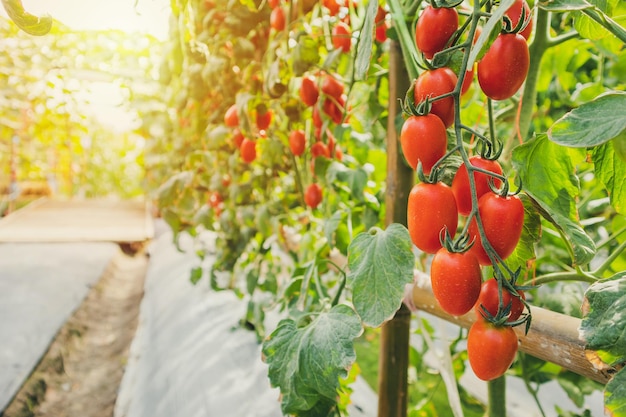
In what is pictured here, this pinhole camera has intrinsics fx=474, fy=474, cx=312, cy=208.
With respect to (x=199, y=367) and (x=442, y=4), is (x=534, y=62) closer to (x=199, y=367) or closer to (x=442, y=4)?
(x=442, y=4)

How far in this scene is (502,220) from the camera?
332 mm

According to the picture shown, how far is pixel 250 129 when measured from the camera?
99cm

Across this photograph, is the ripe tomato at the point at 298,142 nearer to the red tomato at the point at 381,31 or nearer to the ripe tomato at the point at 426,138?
the red tomato at the point at 381,31

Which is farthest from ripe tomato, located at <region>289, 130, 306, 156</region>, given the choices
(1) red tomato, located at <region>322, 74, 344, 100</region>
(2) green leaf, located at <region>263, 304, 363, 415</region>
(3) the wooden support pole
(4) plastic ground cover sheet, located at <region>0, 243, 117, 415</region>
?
(4) plastic ground cover sheet, located at <region>0, 243, 117, 415</region>

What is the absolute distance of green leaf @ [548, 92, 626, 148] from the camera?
296mm

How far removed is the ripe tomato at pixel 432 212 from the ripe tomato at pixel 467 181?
0.07 feet

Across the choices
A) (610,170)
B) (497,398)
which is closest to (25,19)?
(610,170)

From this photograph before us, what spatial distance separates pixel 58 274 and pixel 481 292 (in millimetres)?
3350

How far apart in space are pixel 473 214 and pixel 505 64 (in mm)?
116

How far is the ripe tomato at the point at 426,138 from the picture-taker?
364mm

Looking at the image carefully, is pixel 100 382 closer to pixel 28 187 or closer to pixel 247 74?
pixel 247 74

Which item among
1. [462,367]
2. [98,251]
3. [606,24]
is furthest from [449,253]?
[98,251]

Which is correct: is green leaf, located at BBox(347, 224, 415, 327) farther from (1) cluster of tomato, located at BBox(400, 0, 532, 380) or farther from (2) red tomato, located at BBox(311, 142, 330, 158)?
(2) red tomato, located at BBox(311, 142, 330, 158)

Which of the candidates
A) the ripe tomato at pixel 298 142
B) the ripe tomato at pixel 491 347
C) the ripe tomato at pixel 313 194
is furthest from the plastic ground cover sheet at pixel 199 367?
the ripe tomato at pixel 491 347
